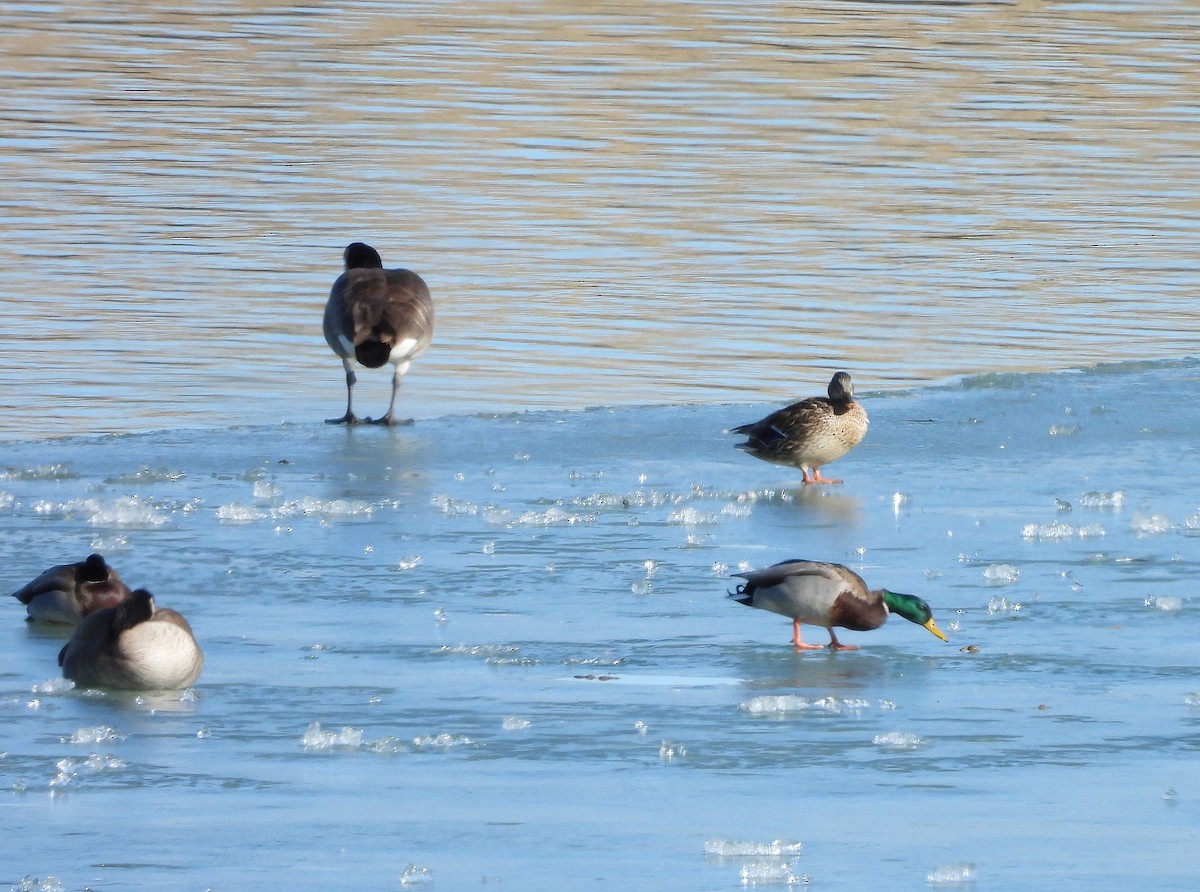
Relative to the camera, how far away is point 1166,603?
26.1 ft

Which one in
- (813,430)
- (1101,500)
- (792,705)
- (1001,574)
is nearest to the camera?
(792,705)

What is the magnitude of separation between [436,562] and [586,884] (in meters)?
3.73

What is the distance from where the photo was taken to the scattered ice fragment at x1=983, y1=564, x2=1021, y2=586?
844cm

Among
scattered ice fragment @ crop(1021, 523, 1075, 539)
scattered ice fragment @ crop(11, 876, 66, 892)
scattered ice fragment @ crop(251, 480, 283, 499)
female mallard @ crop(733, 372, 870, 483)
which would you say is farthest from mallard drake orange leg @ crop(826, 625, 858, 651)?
scattered ice fragment @ crop(251, 480, 283, 499)

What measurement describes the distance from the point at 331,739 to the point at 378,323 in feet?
21.0

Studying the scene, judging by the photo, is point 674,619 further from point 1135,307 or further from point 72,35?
point 72,35

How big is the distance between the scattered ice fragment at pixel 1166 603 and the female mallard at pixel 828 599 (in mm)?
924

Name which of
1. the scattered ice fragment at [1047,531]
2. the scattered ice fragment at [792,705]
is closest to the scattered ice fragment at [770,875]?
the scattered ice fragment at [792,705]

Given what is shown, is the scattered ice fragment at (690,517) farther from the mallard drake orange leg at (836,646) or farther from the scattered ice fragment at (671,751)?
the scattered ice fragment at (671,751)

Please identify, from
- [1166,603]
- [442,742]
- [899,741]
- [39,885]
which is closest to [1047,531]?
[1166,603]

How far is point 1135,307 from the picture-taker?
16703 millimetres

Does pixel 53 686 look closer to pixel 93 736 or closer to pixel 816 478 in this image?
pixel 93 736

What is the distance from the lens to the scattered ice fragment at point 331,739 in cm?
629

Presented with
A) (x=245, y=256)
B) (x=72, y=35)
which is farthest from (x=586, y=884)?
(x=72, y=35)
